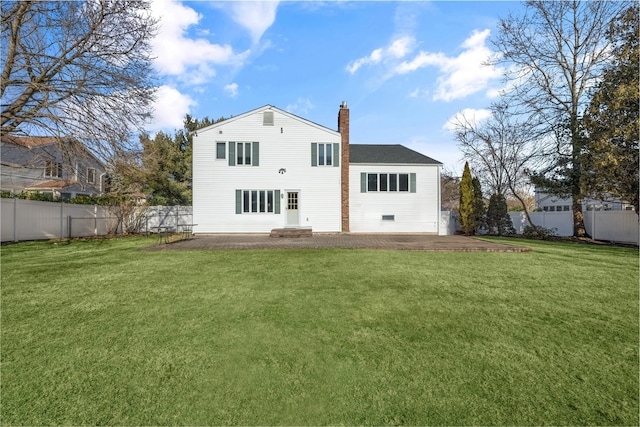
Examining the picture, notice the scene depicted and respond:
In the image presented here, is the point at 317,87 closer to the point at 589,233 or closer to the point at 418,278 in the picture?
the point at 418,278

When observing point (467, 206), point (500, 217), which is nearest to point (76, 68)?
point (467, 206)

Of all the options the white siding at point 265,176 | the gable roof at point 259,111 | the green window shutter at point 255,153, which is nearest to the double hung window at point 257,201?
the white siding at point 265,176

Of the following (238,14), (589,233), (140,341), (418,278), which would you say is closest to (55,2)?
(238,14)

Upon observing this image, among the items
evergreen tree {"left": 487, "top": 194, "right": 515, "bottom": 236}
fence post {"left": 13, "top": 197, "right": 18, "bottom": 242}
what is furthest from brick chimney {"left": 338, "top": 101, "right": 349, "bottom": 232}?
fence post {"left": 13, "top": 197, "right": 18, "bottom": 242}

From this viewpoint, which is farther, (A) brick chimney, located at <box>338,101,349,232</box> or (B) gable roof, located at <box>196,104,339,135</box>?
(A) brick chimney, located at <box>338,101,349,232</box>

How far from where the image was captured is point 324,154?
18.4 metres

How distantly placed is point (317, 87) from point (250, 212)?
8.29 meters

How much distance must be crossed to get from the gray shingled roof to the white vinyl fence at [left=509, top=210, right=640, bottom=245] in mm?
8753

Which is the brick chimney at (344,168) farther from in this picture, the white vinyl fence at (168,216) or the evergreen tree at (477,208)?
the white vinyl fence at (168,216)

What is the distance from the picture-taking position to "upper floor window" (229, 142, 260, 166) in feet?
59.0

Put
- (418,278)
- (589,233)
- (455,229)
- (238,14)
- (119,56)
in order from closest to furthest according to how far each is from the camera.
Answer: (418,278) < (238,14) < (119,56) < (589,233) < (455,229)

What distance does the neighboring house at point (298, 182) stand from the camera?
17922 millimetres

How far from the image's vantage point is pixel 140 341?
3.39m

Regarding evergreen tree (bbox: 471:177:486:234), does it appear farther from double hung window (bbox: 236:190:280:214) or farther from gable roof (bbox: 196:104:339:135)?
double hung window (bbox: 236:190:280:214)
